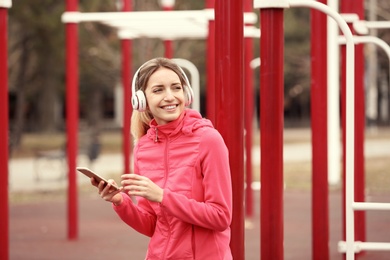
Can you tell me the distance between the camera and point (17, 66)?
37344mm

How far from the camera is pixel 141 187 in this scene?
10.9 feet

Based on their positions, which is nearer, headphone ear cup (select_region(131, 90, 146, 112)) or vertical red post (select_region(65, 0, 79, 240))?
headphone ear cup (select_region(131, 90, 146, 112))

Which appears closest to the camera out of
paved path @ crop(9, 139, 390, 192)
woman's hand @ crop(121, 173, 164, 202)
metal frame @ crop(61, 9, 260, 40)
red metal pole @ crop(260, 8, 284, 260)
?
woman's hand @ crop(121, 173, 164, 202)

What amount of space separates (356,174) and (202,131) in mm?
→ 4422

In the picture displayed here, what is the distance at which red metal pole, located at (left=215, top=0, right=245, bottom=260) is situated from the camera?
4.09m

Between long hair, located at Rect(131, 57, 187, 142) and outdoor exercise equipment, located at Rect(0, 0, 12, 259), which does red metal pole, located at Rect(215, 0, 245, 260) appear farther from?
outdoor exercise equipment, located at Rect(0, 0, 12, 259)

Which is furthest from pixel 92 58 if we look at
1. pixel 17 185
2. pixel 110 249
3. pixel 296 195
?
pixel 110 249

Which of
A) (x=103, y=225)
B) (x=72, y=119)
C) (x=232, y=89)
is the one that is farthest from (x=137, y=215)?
(x=103, y=225)

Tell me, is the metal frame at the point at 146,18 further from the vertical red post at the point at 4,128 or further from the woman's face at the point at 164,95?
the woman's face at the point at 164,95

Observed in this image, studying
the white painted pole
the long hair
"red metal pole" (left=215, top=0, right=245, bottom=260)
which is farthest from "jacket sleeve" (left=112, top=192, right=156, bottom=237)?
the white painted pole

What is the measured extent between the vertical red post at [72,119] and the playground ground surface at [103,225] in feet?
0.80

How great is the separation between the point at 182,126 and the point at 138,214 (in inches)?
15.6

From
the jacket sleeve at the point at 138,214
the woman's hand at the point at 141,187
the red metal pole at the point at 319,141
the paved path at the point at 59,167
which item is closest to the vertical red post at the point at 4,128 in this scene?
the red metal pole at the point at 319,141

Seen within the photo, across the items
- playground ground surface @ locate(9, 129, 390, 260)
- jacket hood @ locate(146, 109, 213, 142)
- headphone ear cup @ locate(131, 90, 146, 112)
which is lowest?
playground ground surface @ locate(9, 129, 390, 260)
